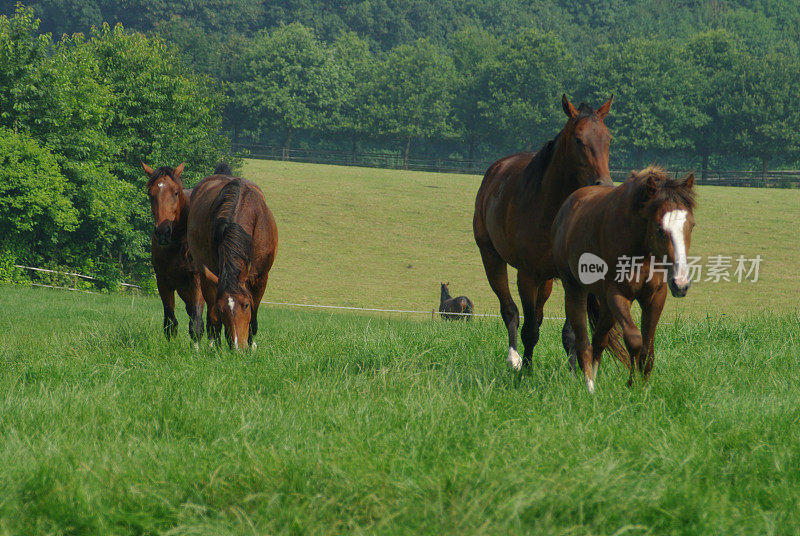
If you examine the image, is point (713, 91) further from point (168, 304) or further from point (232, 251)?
point (232, 251)

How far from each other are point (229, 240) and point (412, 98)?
76389mm

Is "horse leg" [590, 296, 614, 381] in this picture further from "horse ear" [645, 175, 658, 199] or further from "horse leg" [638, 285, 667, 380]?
"horse ear" [645, 175, 658, 199]

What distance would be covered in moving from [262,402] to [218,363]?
150 cm

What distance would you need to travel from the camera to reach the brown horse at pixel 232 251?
7445 millimetres

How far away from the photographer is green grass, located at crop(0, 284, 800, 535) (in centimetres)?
319

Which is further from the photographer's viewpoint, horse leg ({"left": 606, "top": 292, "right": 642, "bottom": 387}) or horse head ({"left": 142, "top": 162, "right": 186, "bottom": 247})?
horse head ({"left": 142, "top": 162, "right": 186, "bottom": 247})

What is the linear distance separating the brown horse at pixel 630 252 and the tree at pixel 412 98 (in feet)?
235

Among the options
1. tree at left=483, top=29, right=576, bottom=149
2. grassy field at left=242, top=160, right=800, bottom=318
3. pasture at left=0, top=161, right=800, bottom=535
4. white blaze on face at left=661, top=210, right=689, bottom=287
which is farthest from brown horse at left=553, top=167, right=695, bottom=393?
tree at left=483, top=29, right=576, bottom=149

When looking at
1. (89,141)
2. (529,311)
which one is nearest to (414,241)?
(89,141)

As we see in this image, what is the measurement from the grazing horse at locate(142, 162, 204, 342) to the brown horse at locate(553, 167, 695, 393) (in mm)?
5759

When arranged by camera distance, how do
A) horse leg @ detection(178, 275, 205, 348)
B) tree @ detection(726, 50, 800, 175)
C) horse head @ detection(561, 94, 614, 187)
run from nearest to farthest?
horse head @ detection(561, 94, 614, 187), horse leg @ detection(178, 275, 205, 348), tree @ detection(726, 50, 800, 175)

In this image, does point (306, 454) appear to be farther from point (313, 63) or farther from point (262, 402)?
point (313, 63)

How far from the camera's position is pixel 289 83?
8250 centimetres

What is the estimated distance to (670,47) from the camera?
269 feet
